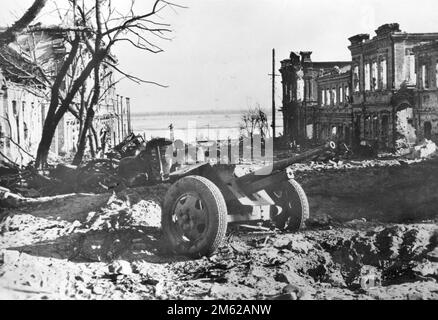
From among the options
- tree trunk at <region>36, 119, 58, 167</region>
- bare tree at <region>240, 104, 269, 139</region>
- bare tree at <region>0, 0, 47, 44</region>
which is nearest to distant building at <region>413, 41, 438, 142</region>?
bare tree at <region>240, 104, 269, 139</region>

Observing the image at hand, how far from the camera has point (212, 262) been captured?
7.09 metres

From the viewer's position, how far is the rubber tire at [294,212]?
849 centimetres

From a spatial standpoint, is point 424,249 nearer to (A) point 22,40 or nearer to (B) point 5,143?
(B) point 5,143

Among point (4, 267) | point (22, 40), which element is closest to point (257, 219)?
point (4, 267)

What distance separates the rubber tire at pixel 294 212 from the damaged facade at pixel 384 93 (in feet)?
67.8

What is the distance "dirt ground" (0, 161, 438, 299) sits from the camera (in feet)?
19.3

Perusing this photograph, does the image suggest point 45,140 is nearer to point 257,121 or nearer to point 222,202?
point 222,202

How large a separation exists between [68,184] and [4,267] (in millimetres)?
7036

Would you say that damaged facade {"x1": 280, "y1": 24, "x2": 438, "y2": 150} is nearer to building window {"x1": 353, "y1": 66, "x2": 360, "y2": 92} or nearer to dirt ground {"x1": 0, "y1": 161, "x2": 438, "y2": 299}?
building window {"x1": 353, "y1": 66, "x2": 360, "y2": 92}

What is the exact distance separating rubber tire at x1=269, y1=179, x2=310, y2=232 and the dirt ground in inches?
9.2

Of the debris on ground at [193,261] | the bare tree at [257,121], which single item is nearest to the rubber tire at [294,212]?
the debris on ground at [193,261]

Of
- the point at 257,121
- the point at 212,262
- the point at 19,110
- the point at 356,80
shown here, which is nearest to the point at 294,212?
the point at 212,262
